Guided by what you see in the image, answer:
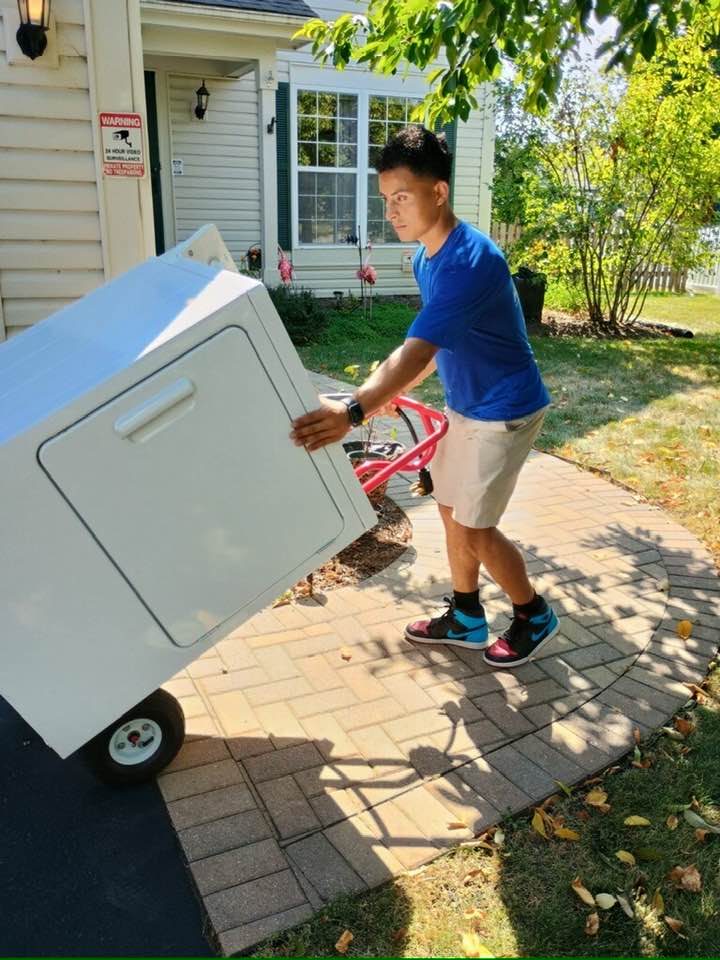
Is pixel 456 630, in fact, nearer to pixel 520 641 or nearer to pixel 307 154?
pixel 520 641

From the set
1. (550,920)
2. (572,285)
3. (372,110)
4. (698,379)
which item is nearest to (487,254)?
(550,920)

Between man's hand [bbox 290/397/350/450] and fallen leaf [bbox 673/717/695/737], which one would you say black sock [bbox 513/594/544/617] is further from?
man's hand [bbox 290/397/350/450]

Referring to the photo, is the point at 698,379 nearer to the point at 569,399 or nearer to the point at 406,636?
the point at 569,399

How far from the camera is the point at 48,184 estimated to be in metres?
4.43

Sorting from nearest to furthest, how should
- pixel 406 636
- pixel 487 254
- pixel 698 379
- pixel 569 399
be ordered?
1. pixel 487 254
2. pixel 406 636
3. pixel 569 399
4. pixel 698 379

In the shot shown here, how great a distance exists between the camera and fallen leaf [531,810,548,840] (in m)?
2.40

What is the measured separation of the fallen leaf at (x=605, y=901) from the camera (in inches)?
84.0

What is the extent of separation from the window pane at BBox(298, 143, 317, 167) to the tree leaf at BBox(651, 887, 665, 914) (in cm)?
1144

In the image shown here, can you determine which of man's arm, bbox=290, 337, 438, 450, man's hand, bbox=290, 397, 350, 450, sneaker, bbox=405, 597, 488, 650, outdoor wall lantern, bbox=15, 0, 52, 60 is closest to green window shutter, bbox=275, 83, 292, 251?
outdoor wall lantern, bbox=15, 0, 52, 60

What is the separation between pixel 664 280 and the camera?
56.2 feet

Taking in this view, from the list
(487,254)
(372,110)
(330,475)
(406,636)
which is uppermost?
(372,110)

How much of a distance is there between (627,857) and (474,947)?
57 centimetres

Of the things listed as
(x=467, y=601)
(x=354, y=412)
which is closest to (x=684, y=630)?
(x=467, y=601)

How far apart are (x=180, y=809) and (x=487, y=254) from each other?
6.61ft
